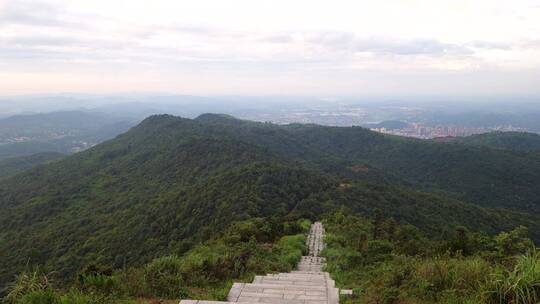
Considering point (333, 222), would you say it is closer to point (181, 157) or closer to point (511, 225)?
point (511, 225)

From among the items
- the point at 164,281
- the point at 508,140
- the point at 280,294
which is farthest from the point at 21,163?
the point at 508,140

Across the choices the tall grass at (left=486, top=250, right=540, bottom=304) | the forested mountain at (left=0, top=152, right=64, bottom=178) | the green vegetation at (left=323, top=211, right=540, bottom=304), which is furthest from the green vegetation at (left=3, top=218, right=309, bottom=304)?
the forested mountain at (left=0, top=152, right=64, bottom=178)

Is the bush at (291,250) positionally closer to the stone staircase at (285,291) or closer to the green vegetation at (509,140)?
the stone staircase at (285,291)

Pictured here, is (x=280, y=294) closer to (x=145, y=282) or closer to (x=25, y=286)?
(x=145, y=282)

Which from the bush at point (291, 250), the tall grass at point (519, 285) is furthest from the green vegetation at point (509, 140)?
the tall grass at point (519, 285)

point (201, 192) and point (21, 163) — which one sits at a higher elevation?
point (201, 192)

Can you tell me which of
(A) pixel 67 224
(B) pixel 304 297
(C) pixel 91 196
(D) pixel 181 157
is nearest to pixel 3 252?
(A) pixel 67 224

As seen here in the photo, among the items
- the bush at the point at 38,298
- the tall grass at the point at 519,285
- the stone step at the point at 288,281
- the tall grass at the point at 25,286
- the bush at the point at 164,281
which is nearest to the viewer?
the tall grass at the point at 519,285

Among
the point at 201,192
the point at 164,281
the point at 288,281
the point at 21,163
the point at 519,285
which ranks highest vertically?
the point at 519,285

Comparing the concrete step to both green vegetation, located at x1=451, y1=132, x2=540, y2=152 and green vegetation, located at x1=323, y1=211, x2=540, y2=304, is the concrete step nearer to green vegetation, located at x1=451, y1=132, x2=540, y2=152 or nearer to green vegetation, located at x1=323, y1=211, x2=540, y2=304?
green vegetation, located at x1=323, y1=211, x2=540, y2=304
